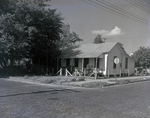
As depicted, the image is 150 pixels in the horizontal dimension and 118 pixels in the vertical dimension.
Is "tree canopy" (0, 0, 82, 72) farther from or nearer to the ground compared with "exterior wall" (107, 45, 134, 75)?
farther from the ground

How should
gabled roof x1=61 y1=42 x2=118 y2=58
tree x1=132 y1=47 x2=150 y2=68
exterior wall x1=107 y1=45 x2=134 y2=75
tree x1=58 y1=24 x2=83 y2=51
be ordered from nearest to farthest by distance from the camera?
gabled roof x1=61 y1=42 x2=118 y2=58 < exterior wall x1=107 y1=45 x2=134 y2=75 < tree x1=58 y1=24 x2=83 y2=51 < tree x1=132 y1=47 x2=150 y2=68

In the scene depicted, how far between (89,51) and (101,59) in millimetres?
2281

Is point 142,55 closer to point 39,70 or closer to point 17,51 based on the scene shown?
point 39,70

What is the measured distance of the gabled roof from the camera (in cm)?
2506

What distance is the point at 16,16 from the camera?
22312 mm

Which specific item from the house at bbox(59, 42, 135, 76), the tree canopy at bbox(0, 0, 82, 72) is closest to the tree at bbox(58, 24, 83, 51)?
the house at bbox(59, 42, 135, 76)

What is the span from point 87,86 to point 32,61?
16.9m

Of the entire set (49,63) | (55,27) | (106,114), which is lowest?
(106,114)

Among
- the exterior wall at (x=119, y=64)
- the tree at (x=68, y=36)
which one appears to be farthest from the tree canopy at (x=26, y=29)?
the tree at (x=68, y=36)

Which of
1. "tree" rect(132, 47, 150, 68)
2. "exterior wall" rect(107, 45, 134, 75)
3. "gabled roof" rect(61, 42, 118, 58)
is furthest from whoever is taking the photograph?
"tree" rect(132, 47, 150, 68)

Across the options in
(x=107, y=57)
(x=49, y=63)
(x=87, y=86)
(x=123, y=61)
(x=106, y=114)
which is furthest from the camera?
(x=49, y=63)

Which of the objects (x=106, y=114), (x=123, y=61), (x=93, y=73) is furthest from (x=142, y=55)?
(x=106, y=114)

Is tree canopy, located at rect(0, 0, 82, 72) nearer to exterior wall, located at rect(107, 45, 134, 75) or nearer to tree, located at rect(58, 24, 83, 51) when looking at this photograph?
exterior wall, located at rect(107, 45, 134, 75)

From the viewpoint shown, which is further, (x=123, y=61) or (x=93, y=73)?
(x=123, y=61)
